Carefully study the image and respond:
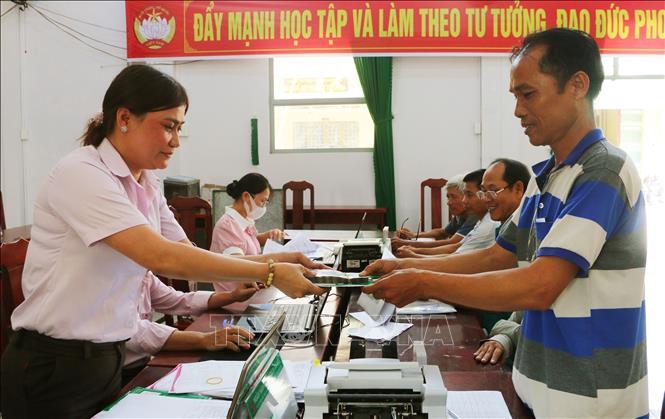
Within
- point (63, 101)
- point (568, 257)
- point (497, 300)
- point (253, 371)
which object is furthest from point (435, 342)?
point (63, 101)

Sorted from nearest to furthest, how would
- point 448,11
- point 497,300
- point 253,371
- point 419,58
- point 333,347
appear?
point 253,371 → point 497,300 → point 333,347 → point 448,11 → point 419,58

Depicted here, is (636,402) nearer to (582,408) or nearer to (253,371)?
(582,408)

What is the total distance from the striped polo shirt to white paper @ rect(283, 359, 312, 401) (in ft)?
1.75

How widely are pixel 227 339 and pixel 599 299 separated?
107cm

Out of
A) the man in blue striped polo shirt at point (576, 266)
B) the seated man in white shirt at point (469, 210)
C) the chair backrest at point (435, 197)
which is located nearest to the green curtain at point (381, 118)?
the chair backrest at point (435, 197)

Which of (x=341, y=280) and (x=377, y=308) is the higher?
(x=341, y=280)

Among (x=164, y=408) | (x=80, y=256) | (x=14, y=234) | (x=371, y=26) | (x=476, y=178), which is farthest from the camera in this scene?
(x=371, y=26)

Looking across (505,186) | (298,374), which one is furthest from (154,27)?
(298,374)

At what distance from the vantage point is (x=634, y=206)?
1.16 m

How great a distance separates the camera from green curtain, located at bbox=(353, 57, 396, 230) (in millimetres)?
5980

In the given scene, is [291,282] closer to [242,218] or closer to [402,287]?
[402,287]

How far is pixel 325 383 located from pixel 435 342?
0.85m

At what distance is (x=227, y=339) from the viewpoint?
1785 mm

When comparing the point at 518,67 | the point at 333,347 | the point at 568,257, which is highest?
the point at 518,67
